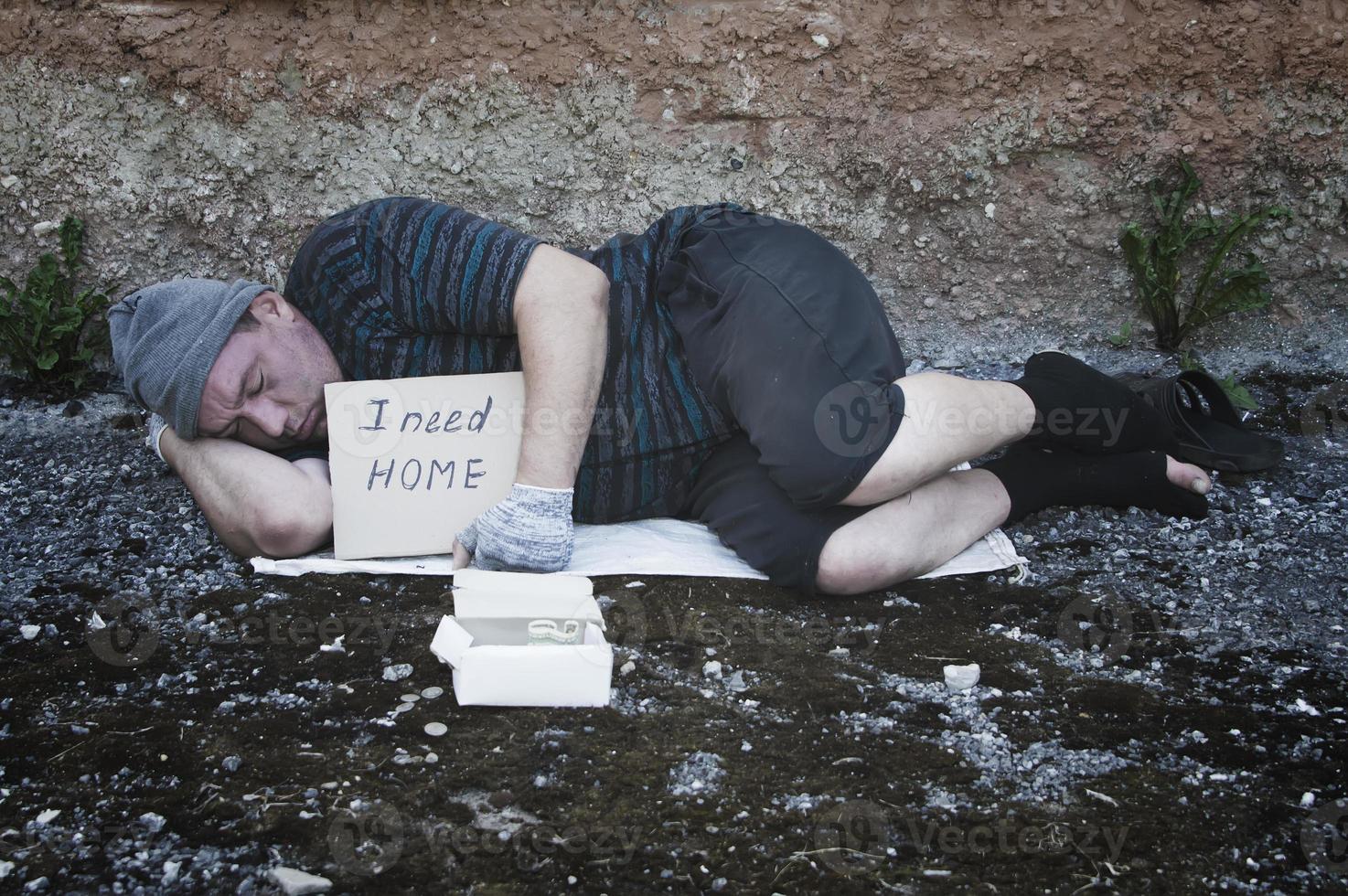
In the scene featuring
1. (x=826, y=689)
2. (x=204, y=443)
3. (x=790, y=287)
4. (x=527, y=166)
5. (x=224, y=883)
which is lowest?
(x=224, y=883)

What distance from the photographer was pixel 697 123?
3.28 metres

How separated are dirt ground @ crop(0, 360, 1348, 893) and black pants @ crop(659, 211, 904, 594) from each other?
15 cm

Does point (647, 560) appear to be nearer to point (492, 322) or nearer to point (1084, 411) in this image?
point (492, 322)

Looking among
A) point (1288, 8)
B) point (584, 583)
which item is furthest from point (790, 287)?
point (1288, 8)

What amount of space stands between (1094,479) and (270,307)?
1.86 m

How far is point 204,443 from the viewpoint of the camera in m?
2.32

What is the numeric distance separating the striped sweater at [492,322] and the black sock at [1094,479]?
0.69m

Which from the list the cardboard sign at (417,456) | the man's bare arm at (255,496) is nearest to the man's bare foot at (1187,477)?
the cardboard sign at (417,456)

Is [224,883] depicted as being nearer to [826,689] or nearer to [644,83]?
[826,689]

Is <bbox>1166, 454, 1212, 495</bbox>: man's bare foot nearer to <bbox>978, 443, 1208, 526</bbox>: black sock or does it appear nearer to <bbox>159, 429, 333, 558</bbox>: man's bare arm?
<bbox>978, 443, 1208, 526</bbox>: black sock

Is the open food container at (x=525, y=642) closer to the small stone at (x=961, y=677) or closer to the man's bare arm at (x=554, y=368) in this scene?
the man's bare arm at (x=554, y=368)

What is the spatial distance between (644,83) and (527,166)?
0.42 meters

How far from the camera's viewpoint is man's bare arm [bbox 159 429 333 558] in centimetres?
227

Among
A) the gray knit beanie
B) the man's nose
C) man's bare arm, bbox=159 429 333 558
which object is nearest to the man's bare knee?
man's bare arm, bbox=159 429 333 558
